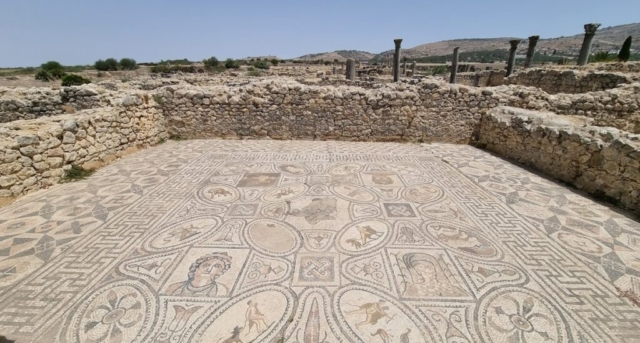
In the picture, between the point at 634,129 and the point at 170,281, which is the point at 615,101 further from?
the point at 170,281

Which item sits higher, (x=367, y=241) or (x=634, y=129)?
(x=634, y=129)

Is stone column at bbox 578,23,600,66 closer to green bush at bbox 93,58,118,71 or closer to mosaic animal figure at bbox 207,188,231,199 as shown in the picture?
mosaic animal figure at bbox 207,188,231,199

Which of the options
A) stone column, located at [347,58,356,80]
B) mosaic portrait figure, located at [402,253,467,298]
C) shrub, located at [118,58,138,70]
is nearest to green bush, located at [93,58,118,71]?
shrub, located at [118,58,138,70]

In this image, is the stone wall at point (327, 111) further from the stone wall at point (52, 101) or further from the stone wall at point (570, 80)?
the stone wall at point (570, 80)

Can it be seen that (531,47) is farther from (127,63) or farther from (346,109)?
(127,63)

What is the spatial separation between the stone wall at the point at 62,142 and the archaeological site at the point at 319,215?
29 millimetres

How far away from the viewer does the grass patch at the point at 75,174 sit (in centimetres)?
422

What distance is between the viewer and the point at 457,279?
2.32 m

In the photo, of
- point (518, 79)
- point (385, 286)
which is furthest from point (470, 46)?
point (385, 286)

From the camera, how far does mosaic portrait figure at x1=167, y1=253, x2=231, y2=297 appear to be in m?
2.15

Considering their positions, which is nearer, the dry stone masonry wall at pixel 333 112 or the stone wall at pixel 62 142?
the stone wall at pixel 62 142

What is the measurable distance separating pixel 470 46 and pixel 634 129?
130m

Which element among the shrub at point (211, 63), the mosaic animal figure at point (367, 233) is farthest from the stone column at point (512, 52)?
the shrub at point (211, 63)

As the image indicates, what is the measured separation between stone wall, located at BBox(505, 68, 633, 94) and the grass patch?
43.9ft
